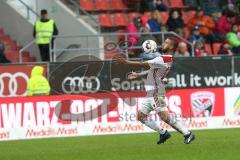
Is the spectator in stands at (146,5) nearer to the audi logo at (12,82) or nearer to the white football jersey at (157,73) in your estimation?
the audi logo at (12,82)

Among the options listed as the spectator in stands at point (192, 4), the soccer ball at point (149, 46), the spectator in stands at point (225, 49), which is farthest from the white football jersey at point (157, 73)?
the spectator in stands at point (192, 4)

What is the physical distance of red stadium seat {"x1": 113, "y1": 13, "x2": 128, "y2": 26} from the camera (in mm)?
28984

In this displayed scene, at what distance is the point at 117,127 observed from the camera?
69.0 feet

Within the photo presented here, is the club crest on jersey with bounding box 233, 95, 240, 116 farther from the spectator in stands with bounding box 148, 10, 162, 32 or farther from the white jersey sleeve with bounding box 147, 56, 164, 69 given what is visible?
the spectator in stands with bounding box 148, 10, 162, 32

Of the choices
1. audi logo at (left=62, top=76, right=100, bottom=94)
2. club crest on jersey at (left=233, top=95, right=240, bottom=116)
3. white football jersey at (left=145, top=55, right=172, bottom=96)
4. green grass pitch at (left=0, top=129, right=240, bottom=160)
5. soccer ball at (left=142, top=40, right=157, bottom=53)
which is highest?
soccer ball at (left=142, top=40, right=157, bottom=53)

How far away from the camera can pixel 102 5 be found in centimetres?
2962

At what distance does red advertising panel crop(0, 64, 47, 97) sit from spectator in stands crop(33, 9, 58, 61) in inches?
83.4

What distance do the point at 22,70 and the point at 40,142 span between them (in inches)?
222

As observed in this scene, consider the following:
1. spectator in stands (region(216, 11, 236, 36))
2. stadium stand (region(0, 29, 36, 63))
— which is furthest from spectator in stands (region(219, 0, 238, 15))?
stadium stand (region(0, 29, 36, 63))

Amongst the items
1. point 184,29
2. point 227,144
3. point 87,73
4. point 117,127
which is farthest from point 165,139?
point 184,29

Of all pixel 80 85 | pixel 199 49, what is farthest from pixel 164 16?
pixel 80 85

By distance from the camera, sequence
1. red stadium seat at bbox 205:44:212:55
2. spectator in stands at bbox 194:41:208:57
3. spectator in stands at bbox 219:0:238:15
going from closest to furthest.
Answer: spectator in stands at bbox 194:41:208:57
red stadium seat at bbox 205:44:212:55
spectator in stands at bbox 219:0:238:15

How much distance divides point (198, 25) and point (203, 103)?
23.1ft

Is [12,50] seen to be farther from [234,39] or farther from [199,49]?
[234,39]
